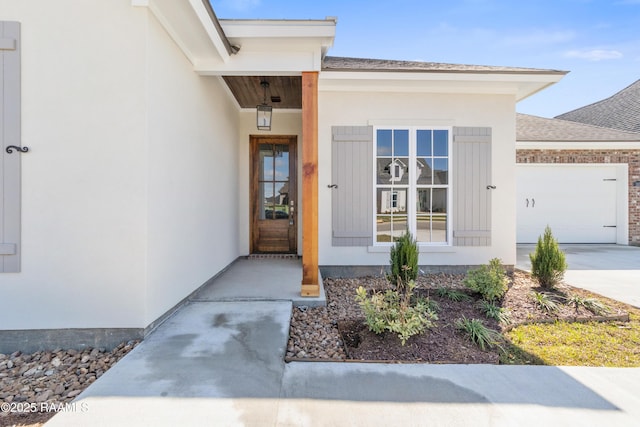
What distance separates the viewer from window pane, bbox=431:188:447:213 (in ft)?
17.3

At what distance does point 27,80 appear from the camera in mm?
2629

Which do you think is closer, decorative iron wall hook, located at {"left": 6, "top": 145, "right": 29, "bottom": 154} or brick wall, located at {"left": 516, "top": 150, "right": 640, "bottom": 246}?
decorative iron wall hook, located at {"left": 6, "top": 145, "right": 29, "bottom": 154}

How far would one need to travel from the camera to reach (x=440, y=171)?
5254mm

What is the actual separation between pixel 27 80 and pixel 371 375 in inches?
149

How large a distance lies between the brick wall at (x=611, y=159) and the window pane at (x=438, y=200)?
13.7 feet

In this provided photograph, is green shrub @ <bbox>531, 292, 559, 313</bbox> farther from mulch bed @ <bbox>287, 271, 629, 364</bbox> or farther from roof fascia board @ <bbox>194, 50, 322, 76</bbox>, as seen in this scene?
roof fascia board @ <bbox>194, 50, 322, 76</bbox>

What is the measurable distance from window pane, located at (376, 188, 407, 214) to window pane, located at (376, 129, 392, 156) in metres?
0.64

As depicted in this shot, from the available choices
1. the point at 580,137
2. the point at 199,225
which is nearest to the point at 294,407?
the point at 199,225

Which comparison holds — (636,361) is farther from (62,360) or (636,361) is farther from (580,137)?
(580,137)

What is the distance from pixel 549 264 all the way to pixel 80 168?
5.78 metres

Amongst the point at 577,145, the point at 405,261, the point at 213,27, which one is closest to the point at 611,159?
the point at 577,145

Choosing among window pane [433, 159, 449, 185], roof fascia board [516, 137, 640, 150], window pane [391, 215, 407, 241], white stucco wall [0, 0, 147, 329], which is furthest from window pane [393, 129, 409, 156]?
roof fascia board [516, 137, 640, 150]

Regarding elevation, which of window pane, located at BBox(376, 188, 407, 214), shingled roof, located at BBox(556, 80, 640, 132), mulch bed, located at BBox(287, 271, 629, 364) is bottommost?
mulch bed, located at BBox(287, 271, 629, 364)

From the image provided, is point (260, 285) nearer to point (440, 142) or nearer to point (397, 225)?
point (397, 225)
